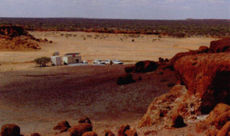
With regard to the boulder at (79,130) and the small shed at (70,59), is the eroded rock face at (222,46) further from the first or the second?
the small shed at (70,59)

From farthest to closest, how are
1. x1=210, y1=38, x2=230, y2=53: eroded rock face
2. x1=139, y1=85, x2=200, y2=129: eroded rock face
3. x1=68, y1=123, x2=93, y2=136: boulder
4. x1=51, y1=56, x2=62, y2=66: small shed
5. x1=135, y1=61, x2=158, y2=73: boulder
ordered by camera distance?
x1=51, y1=56, x2=62, y2=66: small shed → x1=135, y1=61, x2=158, y2=73: boulder → x1=210, y1=38, x2=230, y2=53: eroded rock face → x1=68, y1=123, x2=93, y2=136: boulder → x1=139, y1=85, x2=200, y2=129: eroded rock face

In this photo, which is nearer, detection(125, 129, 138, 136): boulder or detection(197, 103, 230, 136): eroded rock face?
detection(197, 103, 230, 136): eroded rock face

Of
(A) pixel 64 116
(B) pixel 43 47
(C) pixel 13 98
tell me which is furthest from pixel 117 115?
(B) pixel 43 47

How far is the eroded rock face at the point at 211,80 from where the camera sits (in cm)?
1312

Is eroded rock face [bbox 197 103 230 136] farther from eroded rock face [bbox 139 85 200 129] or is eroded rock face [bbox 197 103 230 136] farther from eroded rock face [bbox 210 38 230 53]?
eroded rock face [bbox 210 38 230 53]

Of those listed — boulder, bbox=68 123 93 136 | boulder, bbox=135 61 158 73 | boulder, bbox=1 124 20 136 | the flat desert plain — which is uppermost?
boulder, bbox=135 61 158 73

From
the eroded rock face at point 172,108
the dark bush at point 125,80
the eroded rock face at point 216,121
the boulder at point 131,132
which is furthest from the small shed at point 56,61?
the eroded rock face at point 216,121

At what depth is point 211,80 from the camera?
13367 mm

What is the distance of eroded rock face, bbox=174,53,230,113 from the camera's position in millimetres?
13117

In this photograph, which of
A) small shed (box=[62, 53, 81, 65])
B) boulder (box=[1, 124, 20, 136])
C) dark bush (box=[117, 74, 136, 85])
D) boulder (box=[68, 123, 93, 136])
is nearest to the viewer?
boulder (box=[68, 123, 93, 136])

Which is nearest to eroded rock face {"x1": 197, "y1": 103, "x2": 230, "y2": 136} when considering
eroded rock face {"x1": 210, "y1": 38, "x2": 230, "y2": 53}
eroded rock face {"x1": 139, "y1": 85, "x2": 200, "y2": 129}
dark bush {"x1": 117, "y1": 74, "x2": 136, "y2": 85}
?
eroded rock face {"x1": 139, "y1": 85, "x2": 200, "y2": 129}

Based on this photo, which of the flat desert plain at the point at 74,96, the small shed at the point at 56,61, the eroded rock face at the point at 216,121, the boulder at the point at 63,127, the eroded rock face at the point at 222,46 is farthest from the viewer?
the small shed at the point at 56,61

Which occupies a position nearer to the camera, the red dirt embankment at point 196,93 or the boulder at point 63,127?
the red dirt embankment at point 196,93

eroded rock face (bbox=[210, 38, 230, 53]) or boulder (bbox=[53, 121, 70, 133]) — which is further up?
eroded rock face (bbox=[210, 38, 230, 53])
